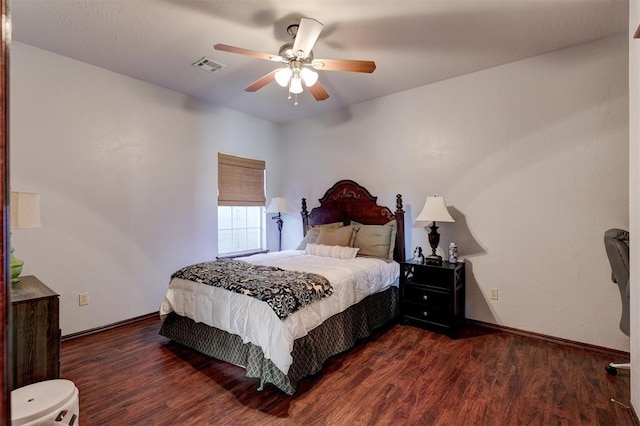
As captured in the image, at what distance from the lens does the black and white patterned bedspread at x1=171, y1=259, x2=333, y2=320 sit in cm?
214

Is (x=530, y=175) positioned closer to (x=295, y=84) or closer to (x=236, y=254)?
(x=295, y=84)

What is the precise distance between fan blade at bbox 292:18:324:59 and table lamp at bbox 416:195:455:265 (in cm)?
195

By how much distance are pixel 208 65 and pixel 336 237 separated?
2.37m

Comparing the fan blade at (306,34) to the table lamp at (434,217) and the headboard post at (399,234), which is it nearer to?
the table lamp at (434,217)

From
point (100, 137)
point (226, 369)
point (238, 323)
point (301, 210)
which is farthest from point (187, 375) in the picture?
point (301, 210)

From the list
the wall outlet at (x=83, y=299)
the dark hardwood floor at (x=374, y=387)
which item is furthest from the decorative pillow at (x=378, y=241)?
the wall outlet at (x=83, y=299)

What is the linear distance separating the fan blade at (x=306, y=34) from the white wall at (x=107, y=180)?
2.27 metres

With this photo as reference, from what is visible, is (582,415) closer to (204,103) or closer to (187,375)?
(187,375)

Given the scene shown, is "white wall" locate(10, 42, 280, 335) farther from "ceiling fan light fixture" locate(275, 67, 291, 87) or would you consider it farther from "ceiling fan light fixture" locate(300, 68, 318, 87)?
"ceiling fan light fixture" locate(300, 68, 318, 87)

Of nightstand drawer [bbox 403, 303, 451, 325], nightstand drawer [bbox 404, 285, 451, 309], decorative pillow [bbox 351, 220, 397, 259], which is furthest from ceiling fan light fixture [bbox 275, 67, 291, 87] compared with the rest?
nightstand drawer [bbox 403, 303, 451, 325]

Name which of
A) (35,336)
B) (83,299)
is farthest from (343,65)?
(83,299)

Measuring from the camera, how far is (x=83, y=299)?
305 centimetres

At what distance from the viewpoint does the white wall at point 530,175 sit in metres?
2.68

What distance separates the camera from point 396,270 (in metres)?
3.58
